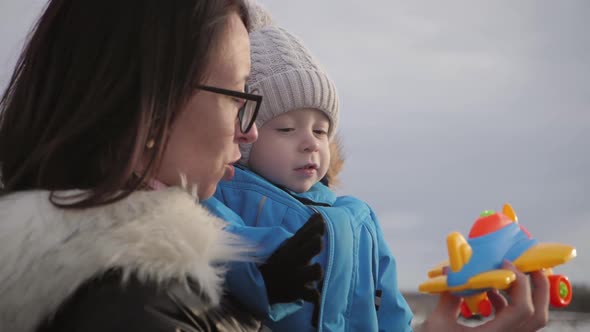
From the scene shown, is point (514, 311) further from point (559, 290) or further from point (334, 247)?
point (334, 247)

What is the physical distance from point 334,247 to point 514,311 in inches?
46.1

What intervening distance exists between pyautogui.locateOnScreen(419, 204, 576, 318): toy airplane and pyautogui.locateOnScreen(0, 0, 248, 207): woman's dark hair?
94 cm

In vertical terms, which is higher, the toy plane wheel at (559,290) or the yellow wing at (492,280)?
the yellow wing at (492,280)

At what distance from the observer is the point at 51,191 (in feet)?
4.91

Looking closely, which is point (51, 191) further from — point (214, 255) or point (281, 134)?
point (281, 134)

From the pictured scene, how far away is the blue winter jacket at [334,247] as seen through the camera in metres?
2.77

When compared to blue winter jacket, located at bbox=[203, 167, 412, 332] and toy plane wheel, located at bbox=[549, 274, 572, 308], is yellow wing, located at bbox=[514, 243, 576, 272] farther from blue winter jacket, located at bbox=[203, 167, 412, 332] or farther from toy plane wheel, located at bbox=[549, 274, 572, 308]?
blue winter jacket, located at bbox=[203, 167, 412, 332]

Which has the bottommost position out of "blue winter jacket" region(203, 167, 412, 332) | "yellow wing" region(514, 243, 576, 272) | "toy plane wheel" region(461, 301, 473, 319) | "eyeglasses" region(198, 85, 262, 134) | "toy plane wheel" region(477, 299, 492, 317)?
"blue winter jacket" region(203, 167, 412, 332)

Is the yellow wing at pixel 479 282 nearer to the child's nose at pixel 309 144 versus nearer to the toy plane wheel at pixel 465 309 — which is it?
the toy plane wheel at pixel 465 309

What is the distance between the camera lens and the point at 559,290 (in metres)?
1.97

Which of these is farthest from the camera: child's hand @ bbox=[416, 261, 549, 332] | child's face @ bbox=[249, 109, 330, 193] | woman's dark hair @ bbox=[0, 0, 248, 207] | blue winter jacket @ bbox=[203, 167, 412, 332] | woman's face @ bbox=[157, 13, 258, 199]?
child's face @ bbox=[249, 109, 330, 193]

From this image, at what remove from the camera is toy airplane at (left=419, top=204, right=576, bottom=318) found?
1.85 meters

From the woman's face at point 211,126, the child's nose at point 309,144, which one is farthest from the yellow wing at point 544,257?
the child's nose at point 309,144

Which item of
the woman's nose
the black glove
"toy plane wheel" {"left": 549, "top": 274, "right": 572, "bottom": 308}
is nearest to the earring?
the woman's nose
